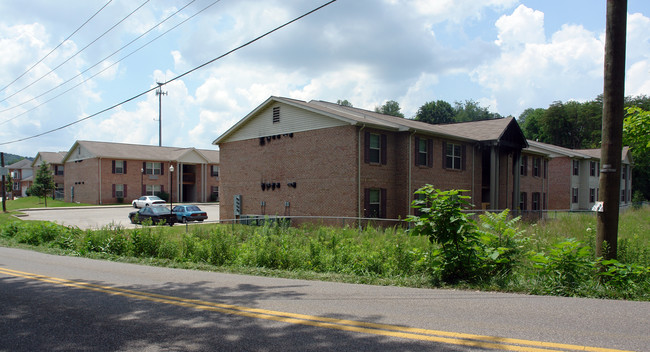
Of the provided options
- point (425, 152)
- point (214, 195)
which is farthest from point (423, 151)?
point (214, 195)

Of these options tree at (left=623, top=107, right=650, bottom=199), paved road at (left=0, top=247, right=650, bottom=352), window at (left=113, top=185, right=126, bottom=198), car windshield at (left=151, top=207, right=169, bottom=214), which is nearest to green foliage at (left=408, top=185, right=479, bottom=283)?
paved road at (left=0, top=247, right=650, bottom=352)

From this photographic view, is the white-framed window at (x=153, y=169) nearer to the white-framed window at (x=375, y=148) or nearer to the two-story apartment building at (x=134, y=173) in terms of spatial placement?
the two-story apartment building at (x=134, y=173)

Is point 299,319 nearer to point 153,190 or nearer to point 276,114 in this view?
point 276,114

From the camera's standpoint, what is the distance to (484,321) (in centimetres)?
585

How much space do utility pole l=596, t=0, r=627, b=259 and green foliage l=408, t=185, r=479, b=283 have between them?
2.19 metres

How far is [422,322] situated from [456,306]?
3.79ft

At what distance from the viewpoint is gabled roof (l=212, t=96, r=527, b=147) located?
23.2m

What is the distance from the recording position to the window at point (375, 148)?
897 inches

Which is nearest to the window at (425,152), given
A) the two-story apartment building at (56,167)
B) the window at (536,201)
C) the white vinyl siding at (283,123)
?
the white vinyl siding at (283,123)

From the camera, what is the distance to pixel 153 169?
2183 inches

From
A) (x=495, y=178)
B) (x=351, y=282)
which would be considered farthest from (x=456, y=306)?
(x=495, y=178)

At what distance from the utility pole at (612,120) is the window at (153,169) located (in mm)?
54049

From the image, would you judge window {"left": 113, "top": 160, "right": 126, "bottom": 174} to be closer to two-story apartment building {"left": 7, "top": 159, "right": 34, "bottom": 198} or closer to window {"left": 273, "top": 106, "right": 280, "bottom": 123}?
window {"left": 273, "top": 106, "right": 280, "bottom": 123}

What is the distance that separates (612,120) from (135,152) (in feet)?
180
